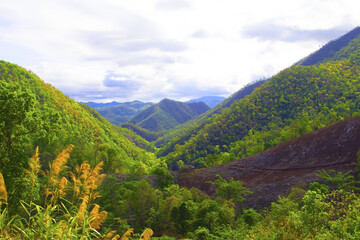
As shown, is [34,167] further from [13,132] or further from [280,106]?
[280,106]

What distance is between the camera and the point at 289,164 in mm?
56656

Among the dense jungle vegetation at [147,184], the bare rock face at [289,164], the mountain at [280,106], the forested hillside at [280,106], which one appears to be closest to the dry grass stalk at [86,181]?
the dense jungle vegetation at [147,184]

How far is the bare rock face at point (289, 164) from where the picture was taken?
45.8 meters

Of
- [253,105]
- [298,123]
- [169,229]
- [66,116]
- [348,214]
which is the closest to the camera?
[348,214]

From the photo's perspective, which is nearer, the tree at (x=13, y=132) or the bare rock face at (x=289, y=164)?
the tree at (x=13, y=132)

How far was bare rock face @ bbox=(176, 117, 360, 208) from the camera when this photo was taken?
45.8 meters

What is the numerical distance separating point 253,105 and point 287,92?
2559 centimetres

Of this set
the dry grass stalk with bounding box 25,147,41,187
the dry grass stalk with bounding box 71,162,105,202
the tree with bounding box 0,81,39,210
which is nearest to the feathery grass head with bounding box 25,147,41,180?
the dry grass stalk with bounding box 25,147,41,187

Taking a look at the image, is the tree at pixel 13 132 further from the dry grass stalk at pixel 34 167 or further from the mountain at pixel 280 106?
the mountain at pixel 280 106

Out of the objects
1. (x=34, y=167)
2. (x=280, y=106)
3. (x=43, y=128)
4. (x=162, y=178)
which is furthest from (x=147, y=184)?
(x=280, y=106)

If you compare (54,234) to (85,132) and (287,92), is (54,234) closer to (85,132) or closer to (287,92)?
(85,132)

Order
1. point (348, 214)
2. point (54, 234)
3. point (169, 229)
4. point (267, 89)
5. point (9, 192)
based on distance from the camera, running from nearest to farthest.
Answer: point (54, 234)
point (9, 192)
point (348, 214)
point (169, 229)
point (267, 89)

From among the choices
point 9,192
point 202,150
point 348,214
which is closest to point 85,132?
point 202,150

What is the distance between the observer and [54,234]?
5609 mm
